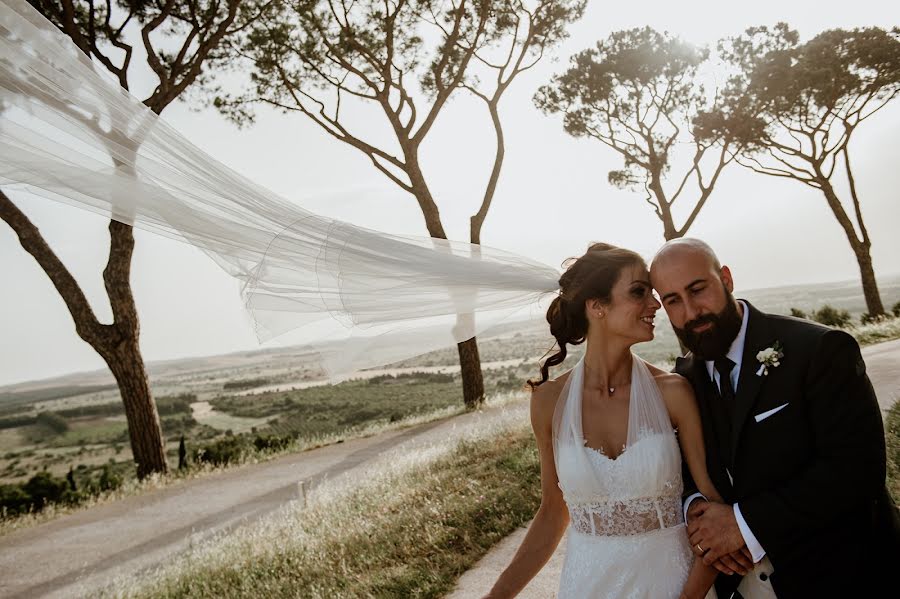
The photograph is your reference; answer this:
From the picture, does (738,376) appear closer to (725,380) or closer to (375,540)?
(725,380)

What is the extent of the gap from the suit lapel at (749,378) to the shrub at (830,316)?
17876mm

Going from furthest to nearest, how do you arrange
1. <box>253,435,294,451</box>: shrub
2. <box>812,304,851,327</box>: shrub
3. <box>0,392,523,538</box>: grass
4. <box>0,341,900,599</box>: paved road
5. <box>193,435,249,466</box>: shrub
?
<box>812,304,851,327</box>: shrub, <box>253,435,294,451</box>: shrub, <box>193,435,249,466</box>: shrub, <box>0,392,523,538</box>: grass, <box>0,341,900,599</box>: paved road

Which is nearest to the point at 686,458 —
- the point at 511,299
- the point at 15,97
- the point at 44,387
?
the point at 511,299

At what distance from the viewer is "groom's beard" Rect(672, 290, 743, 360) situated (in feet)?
8.16

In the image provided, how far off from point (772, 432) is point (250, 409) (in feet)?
167

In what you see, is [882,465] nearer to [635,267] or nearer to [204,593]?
[635,267]

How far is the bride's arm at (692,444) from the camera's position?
2.42 m

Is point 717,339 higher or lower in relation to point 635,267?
lower

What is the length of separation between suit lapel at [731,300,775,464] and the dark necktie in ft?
0.24

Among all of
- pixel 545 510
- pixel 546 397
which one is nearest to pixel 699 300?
pixel 546 397

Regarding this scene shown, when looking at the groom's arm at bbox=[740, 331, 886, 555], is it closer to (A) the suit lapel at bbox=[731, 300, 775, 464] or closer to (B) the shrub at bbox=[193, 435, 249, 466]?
(A) the suit lapel at bbox=[731, 300, 775, 464]

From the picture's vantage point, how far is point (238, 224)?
2.73m

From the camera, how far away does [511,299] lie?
330cm

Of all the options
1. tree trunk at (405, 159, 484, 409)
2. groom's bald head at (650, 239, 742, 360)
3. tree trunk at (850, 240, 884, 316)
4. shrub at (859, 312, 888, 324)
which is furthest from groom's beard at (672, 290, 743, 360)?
tree trunk at (850, 240, 884, 316)
